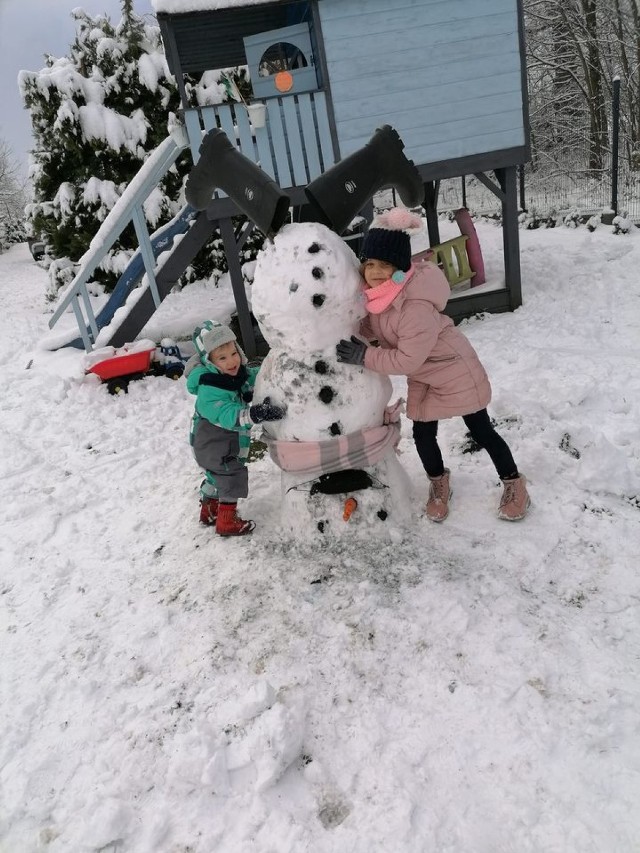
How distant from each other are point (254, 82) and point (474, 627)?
21.2 ft

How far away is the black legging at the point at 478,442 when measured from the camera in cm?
317

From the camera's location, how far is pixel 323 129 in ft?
20.8

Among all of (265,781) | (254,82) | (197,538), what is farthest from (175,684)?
(254,82)

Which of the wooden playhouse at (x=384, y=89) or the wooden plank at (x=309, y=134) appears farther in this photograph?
the wooden plank at (x=309, y=134)

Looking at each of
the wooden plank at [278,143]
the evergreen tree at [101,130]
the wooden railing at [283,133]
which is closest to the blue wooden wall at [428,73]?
the wooden railing at [283,133]

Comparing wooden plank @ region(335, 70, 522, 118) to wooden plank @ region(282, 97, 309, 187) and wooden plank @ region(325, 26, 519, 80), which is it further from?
wooden plank @ region(282, 97, 309, 187)

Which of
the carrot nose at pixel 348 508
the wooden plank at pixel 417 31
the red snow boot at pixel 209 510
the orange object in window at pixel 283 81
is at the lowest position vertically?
the red snow boot at pixel 209 510

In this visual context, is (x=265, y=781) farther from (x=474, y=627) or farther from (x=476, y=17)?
(x=476, y=17)

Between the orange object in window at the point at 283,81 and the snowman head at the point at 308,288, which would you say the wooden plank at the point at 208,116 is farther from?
the snowman head at the point at 308,288

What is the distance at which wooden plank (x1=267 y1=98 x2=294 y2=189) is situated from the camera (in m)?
6.18

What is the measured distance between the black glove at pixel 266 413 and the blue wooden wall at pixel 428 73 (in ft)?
14.5

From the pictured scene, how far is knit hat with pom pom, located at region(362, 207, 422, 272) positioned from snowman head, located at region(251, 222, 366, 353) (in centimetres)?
16

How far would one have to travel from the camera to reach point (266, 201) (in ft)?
8.95

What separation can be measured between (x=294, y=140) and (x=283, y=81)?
25.8 inches
